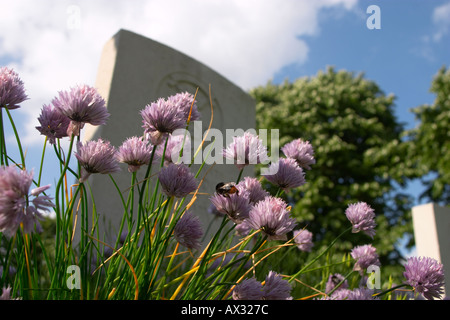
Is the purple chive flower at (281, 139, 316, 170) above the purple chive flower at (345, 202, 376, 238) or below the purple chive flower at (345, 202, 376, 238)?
above

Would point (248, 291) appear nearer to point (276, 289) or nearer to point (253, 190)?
point (276, 289)

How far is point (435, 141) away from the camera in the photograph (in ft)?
33.7

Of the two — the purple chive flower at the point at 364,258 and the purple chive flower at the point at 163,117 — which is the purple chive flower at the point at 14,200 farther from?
the purple chive flower at the point at 364,258

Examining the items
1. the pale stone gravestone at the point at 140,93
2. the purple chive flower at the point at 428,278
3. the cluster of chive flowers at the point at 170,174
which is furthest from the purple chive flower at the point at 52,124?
the pale stone gravestone at the point at 140,93

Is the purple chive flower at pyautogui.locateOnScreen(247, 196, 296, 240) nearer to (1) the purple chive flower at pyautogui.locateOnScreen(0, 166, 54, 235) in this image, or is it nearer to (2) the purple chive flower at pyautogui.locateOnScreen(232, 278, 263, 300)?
(2) the purple chive flower at pyautogui.locateOnScreen(232, 278, 263, 300)

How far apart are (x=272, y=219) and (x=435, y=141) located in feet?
35.5

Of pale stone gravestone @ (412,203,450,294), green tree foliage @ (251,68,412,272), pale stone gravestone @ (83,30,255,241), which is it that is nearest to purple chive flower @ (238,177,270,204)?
pale stone gravestone @ (83,30,255,241)

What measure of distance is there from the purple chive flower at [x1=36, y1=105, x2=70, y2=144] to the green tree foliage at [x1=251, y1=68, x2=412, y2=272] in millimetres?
8989

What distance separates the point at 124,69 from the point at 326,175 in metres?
9.21

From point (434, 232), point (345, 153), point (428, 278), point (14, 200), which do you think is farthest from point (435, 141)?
point (14, 200)

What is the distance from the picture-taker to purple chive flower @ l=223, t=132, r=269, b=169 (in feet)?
4.06

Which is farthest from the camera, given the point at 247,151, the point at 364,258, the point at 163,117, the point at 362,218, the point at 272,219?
the point at 364,258
